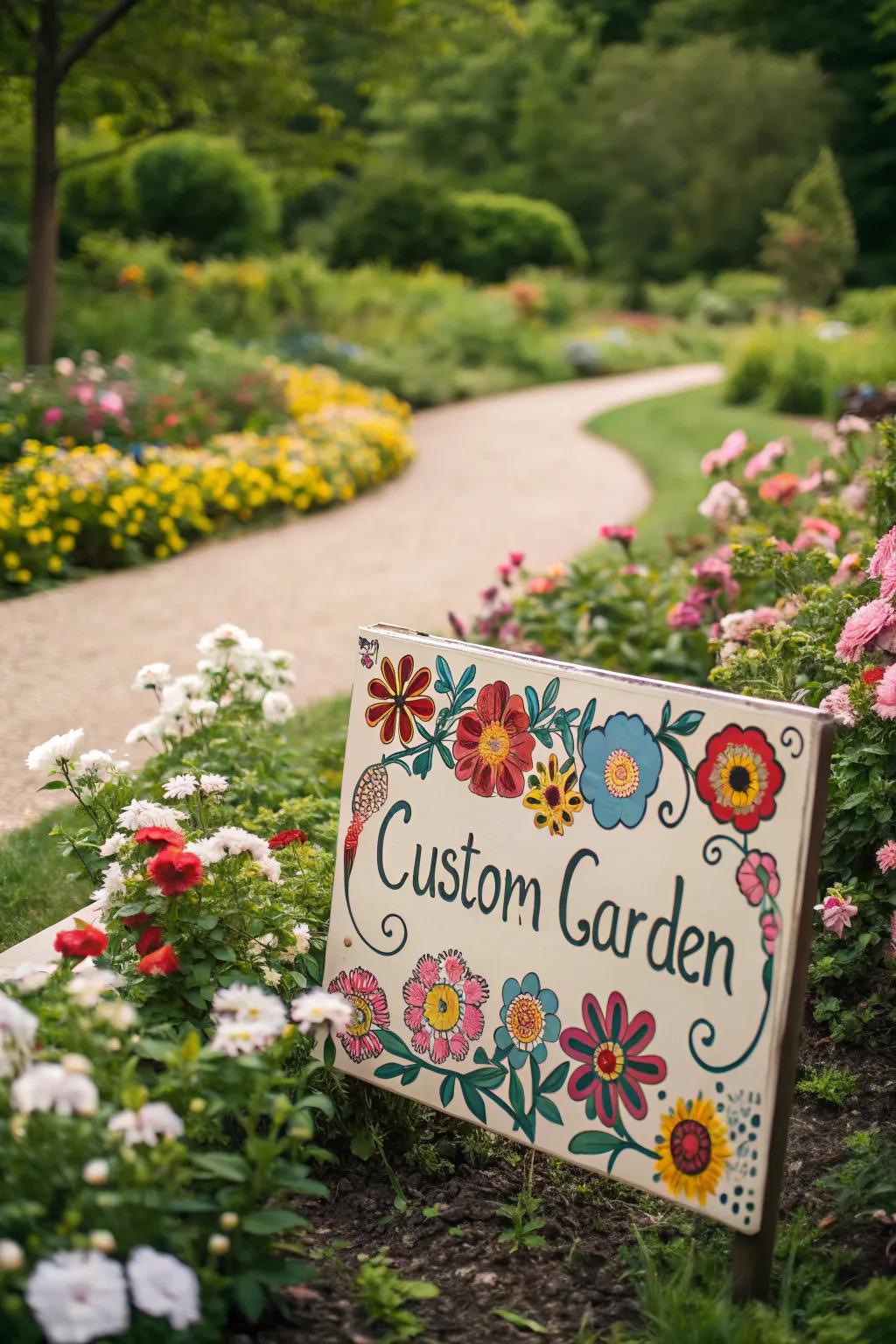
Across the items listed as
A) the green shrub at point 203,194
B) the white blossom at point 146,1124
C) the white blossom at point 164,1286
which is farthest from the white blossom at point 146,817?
the green shrub at point 203,194

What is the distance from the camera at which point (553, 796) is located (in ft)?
6.93

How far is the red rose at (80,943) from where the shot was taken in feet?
6.60

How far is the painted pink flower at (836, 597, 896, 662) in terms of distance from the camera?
256cm

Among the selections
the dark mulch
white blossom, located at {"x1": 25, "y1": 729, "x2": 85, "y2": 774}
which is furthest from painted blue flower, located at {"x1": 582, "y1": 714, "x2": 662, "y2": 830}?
white blossom, located at {"x1": 25, "y1": 729, "x2": 85, "y2": 774}

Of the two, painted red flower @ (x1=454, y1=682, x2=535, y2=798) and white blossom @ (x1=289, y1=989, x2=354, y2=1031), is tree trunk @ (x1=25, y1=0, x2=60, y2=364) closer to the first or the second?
painted red flower @ (x1=454, y1=682, x2=535, y2=798)

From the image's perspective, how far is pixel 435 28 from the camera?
31.4 feet

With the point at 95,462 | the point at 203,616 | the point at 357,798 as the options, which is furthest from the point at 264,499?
the point at 357,798

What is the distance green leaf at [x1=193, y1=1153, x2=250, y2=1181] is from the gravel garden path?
2266mm

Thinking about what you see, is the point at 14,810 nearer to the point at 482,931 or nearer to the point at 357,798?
the point at 357,798

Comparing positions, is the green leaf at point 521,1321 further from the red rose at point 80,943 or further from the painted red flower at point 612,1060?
the red rose at point 80,943

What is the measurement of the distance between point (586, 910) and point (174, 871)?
0.75 meters

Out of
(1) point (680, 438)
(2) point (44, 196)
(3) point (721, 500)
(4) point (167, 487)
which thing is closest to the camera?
(3) point (721, 500)

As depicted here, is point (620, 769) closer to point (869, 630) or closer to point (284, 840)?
point (869, 630)

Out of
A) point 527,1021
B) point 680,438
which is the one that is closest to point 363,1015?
point 527,1021
